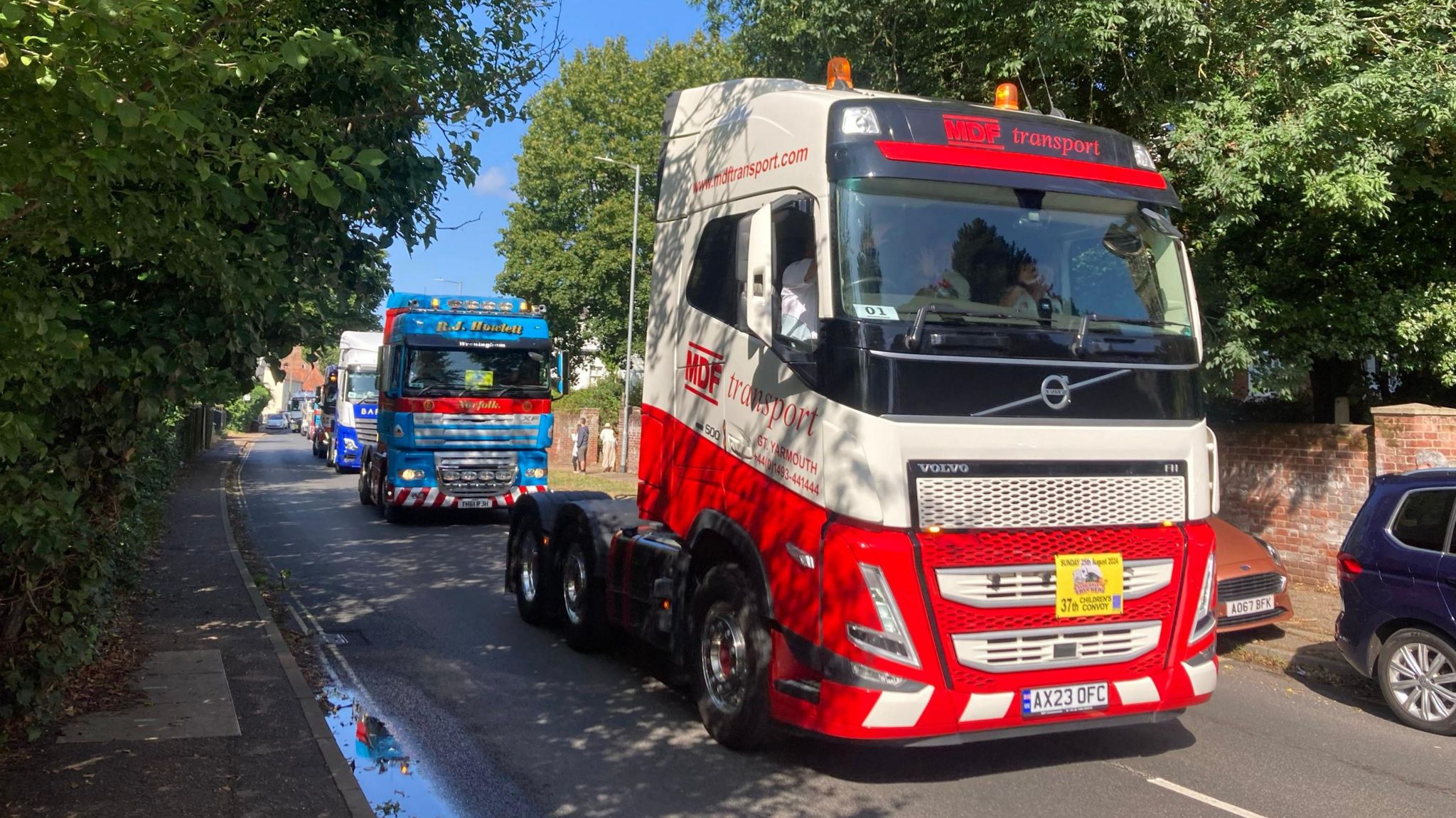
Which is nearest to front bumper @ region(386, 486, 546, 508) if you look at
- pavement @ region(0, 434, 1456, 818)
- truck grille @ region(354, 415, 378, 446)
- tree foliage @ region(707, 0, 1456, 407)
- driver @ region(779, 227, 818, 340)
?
truck grille @ region(354, 415, 378, 446)

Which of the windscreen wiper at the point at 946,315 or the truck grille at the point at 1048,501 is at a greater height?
the windscreen wiper at the point at 946,315

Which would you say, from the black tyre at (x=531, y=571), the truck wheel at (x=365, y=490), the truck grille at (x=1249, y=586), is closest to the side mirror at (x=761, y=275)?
the black tyre at (x=531, y=571)

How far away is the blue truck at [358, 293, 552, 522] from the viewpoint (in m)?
17.0

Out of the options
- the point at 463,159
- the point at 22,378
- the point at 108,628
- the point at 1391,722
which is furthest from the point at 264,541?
the point at 1391,722

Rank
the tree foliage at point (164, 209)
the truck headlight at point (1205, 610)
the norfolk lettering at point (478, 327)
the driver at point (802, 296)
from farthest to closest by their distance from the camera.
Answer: the norfolk lettering at point (478, 327)
the truck headlight at point (1205, 610)
the driver at point (802, 296)
the tree foliage at point (164, 209)

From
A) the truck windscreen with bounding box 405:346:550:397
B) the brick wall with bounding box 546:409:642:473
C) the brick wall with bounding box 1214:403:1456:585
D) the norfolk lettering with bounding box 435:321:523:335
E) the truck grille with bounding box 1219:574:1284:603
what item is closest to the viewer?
the truck grille with bounding box 1219:574:1284:603

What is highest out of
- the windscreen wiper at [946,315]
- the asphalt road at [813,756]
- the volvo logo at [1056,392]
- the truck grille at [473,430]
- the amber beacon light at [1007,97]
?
the amber beacon light at [1007,97]

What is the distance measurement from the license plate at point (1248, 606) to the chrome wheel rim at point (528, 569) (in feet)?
18.9

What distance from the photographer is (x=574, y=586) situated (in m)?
9.12

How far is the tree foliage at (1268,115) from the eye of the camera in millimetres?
9992

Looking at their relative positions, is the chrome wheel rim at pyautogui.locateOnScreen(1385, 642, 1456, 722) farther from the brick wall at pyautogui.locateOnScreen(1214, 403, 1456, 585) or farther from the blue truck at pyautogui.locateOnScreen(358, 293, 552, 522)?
the blue truck at pyautogui.locateOnScreen(358, 293, 552, 522)

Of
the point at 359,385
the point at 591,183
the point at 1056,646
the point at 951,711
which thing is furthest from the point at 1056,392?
the point at 591,183

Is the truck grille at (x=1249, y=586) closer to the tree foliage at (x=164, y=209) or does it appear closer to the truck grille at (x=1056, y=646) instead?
the truck grille at (x=1056, y=646)

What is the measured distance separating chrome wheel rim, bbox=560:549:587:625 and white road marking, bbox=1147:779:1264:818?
14.4ft
